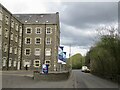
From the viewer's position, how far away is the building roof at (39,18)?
243ft

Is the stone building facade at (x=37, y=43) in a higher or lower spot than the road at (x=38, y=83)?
higher

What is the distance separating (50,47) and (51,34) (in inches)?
149

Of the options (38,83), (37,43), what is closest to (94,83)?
(38,83)

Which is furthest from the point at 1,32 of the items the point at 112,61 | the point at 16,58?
the point at 112,61

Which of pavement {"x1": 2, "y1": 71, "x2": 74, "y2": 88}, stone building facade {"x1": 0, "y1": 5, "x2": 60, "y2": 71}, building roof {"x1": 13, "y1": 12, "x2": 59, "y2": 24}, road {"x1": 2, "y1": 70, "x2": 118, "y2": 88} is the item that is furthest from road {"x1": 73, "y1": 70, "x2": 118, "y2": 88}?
building roof {"x1": 13, "y1": 12, "x2": 59, "y2": 24}

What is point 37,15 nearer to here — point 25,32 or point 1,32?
point 25,32

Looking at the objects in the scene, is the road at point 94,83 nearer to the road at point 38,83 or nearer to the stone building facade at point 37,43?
the road at point 38,83

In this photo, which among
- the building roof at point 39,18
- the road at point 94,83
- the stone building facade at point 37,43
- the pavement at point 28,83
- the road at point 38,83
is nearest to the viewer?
the pavement at point 28,83

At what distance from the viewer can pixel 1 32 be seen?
170 ft

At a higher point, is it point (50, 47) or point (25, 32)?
point (25, 32)

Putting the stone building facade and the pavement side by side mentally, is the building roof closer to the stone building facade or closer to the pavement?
the stone building facade

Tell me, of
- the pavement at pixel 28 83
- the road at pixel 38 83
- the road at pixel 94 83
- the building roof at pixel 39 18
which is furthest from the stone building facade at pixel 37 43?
the pavement at pixel 28 83

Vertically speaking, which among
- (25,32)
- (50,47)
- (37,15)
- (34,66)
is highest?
(37,15)

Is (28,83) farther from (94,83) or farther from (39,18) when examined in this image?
(39,18)
